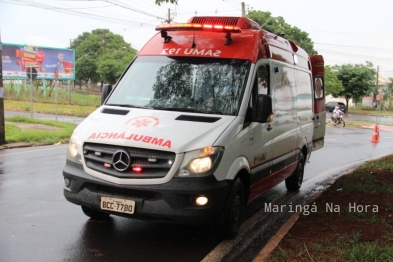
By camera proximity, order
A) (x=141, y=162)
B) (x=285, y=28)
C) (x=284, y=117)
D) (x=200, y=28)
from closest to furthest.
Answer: (x=141, y=162) → (x=200, y=28) → (x=284, y=117) → (x=285, y=28)

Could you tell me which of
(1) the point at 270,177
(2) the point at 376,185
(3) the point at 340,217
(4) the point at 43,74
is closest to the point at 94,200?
(1) the point at 270,177

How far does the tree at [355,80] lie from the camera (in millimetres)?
57094

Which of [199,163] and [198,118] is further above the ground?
[198,118]

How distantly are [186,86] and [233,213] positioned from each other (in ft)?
5.41

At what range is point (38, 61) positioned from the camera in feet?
127

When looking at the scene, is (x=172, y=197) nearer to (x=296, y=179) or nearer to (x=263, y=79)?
(x=263, y=79)

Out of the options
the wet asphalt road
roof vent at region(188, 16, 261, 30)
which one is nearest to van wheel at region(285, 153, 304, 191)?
the wet asphalt road

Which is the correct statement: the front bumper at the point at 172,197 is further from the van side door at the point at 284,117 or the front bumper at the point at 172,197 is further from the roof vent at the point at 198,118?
the van side door at the point at 284,117

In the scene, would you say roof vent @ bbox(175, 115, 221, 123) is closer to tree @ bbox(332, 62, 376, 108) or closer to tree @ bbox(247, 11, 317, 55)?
tree @ bbox(247, 11, 317, 55)

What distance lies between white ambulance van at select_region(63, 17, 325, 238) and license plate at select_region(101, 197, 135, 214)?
0.01m

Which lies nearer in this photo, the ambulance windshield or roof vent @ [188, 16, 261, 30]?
the ambulance windshield

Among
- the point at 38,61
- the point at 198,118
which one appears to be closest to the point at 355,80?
the point at 38,61

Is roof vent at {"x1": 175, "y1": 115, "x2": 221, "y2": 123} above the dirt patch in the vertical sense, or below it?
above

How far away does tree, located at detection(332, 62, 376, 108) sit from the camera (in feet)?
187
